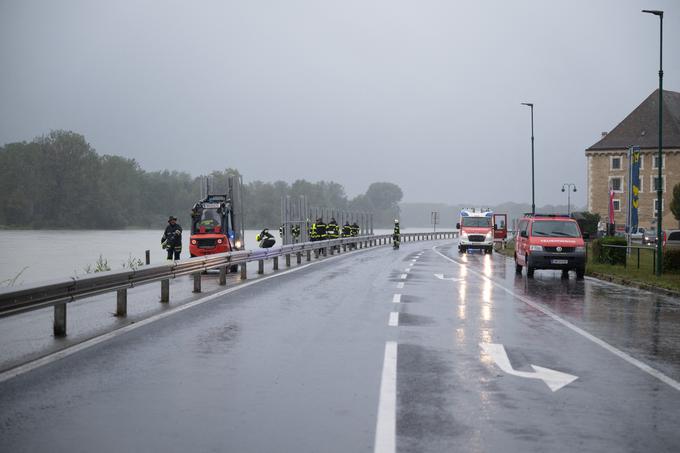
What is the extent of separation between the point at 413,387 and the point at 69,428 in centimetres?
304

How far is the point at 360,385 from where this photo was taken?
275 inches

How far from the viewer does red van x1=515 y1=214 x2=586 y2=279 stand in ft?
73.8

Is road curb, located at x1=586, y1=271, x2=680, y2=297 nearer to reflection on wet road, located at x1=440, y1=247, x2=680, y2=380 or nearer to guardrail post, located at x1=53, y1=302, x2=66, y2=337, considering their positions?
reflection on wet road, located at x1=440, y1=247, x2=680, y2=380

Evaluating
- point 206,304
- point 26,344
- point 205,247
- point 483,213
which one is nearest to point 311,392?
point 26,344

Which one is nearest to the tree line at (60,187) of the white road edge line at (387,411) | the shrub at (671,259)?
the shrub at (671,259)

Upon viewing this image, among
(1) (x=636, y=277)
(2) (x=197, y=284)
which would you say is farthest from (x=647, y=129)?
(2) (x=197, y=284)

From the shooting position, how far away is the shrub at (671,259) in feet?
76.2

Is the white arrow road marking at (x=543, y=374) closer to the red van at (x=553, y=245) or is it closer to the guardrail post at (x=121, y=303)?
the guardrail post at (x=121, y=303)

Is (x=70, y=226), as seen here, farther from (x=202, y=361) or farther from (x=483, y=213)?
(x=202, y=361)

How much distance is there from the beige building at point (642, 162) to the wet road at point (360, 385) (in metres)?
83.7

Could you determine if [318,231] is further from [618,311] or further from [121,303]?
[121,303]

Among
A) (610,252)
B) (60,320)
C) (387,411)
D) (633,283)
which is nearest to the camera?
(387,411)

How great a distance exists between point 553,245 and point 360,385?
668 inches

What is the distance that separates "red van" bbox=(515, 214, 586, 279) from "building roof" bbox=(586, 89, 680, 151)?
7348 cm
